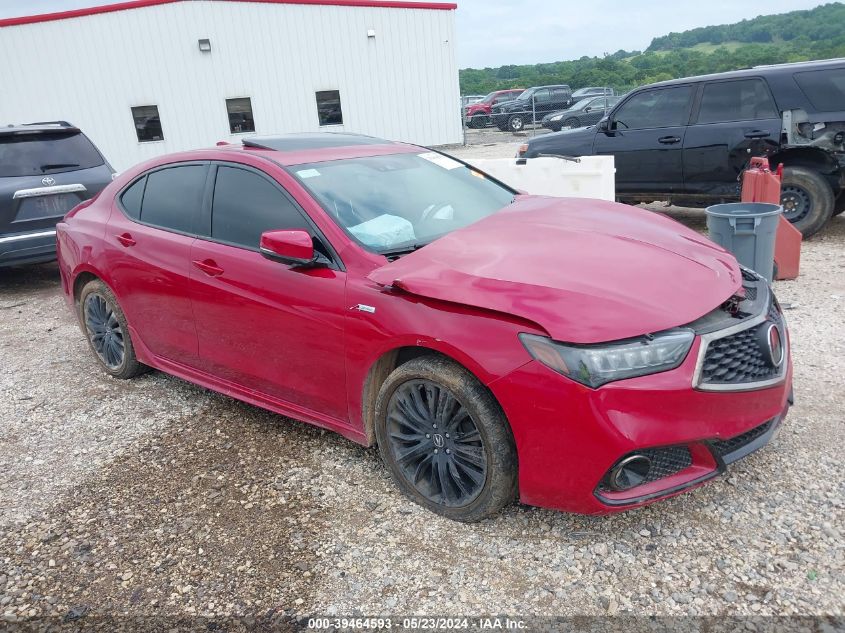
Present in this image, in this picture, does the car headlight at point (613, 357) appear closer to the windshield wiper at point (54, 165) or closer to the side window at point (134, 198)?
the side window at point (134, 198)

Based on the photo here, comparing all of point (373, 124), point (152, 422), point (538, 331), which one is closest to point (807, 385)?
point (538, 331)

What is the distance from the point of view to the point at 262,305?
11.1 ft

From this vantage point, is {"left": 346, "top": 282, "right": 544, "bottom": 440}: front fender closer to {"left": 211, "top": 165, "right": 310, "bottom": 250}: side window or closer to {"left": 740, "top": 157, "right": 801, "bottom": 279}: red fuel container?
{"left": 211, "top": 165, "right": 310, "bottom": 250}: side window

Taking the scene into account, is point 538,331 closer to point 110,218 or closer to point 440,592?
point 440,592

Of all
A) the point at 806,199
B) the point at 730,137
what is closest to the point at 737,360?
the point at 806,199

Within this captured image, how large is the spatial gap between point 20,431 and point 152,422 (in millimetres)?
846

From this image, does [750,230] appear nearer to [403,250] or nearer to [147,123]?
[403,250]

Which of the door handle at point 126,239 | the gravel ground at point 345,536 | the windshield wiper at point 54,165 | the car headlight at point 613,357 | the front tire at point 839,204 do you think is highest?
the windshield wiper at point 54,165

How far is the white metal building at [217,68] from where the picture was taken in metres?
17.9

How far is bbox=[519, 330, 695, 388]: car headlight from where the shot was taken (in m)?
2.41

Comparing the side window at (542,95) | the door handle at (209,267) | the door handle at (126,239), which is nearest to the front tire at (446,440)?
the door handle at (209,267)

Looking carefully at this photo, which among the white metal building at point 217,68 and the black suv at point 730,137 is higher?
the white metal building at point 217,68

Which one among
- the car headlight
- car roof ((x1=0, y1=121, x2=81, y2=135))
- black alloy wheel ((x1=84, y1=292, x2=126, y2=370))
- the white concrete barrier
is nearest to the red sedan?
the car headlight

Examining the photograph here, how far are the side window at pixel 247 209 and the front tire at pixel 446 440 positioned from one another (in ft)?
Answer: 3.26
